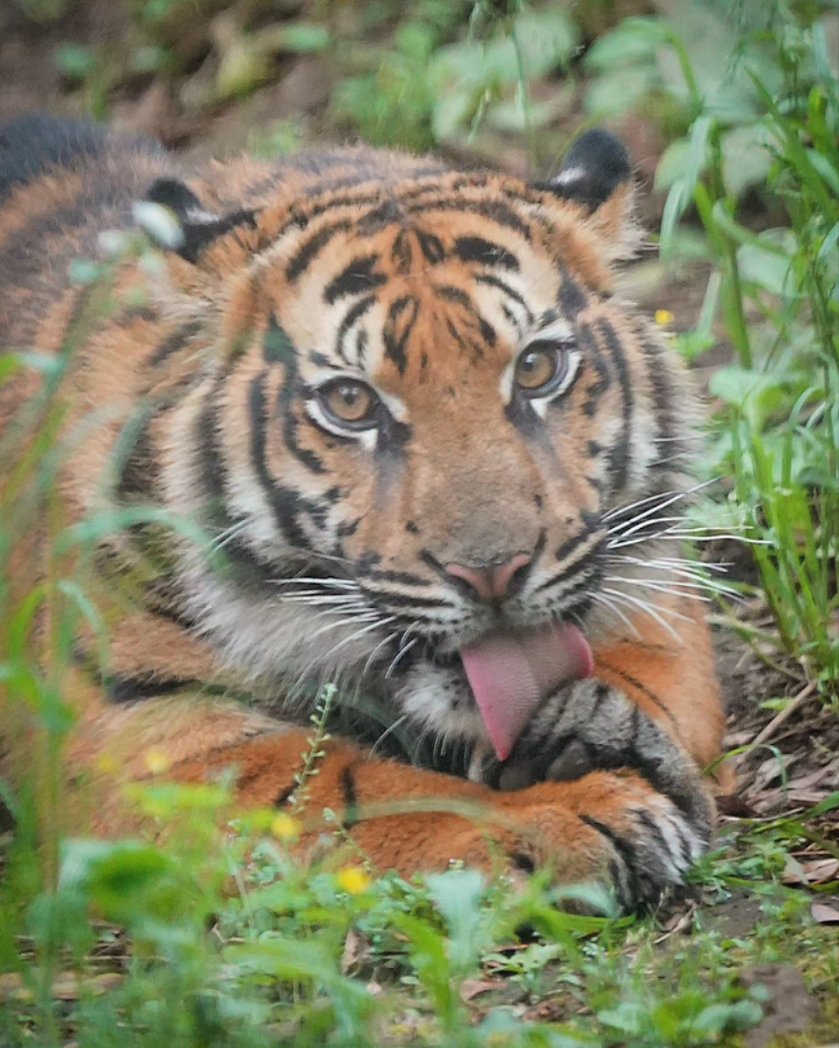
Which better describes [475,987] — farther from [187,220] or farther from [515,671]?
[187,220]

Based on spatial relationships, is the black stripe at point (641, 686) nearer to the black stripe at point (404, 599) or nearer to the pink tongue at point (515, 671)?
the pink tongue at point (515, 671)

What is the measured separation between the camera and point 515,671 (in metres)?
3.06

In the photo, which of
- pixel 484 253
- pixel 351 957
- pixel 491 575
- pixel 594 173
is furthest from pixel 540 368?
pixel 351 957

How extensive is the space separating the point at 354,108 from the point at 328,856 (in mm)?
4348

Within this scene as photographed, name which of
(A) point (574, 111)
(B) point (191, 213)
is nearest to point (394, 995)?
(B) point (191, 213)

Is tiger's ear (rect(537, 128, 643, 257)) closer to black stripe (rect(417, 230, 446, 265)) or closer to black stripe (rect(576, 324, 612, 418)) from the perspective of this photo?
black stripe (rect(576, 324, 612, 418))

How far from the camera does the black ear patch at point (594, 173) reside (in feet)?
11.3

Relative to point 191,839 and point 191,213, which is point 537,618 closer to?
point 191,839

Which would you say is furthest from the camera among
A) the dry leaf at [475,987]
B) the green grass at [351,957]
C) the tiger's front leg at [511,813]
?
the tiger's front leg at [511,813]

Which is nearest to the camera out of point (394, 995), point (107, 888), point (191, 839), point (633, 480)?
point (107, 888)

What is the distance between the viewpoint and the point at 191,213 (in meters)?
3.31

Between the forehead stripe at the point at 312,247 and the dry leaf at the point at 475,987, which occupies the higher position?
the forehead stripe at the point at 312,247

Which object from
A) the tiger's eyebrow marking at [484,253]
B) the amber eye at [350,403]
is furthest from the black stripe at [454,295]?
the amber eye at [350,403]

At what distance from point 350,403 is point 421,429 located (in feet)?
0.56
